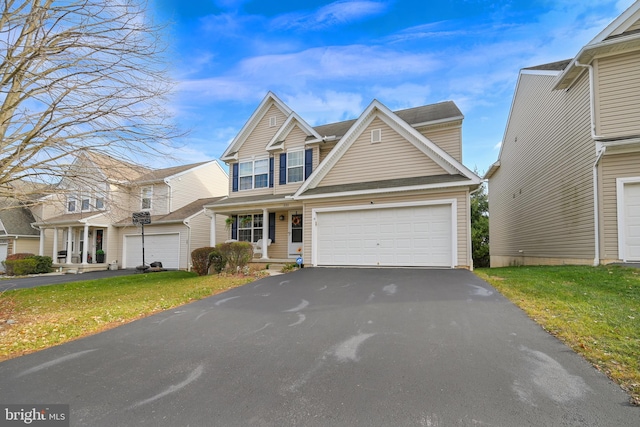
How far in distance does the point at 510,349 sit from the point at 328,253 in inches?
339

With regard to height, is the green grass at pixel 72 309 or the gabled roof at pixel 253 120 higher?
the gabled roof at pixel 253 120

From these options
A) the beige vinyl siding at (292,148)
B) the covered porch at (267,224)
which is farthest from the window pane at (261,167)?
the covered porch at (267,224)

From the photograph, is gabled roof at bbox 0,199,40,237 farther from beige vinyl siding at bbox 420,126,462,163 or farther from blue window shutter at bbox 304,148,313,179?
beige vinyl siding at bbox 420,126,462,163

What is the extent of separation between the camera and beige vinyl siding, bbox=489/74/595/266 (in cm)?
1055

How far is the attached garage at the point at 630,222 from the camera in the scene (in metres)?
9.13

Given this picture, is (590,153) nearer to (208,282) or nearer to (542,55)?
(542,55)

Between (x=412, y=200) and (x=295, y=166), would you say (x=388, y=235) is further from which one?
(x=295, y=166)

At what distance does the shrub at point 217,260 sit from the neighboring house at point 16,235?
20467 millimetres

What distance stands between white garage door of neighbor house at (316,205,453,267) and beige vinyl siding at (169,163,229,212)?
12525mm

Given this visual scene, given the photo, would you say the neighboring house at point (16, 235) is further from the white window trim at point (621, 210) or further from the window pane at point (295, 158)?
the white window trim at point (621, 210)

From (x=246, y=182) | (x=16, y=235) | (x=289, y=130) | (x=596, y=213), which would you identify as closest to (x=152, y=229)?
(x=246, y=182)

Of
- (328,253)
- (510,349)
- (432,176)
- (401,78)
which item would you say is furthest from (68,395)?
(401,78)

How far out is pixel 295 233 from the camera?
50.8 ft

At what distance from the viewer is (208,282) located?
10.8 m
